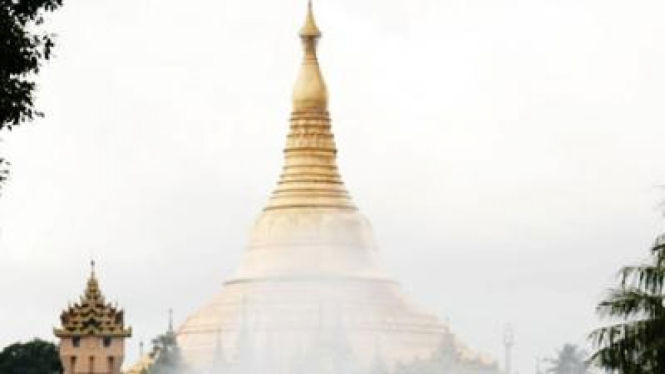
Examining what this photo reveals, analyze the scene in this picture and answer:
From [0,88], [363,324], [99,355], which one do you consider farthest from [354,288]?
[0,88]

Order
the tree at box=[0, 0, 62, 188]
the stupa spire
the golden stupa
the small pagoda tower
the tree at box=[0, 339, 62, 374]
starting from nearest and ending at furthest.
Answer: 1. the tree at box=[0, 0, 62, 188]
2. the small pagoda tower
3. the golden stupa
4. the stupa spire
5. the tree at box=[0, 339, 62, 374]

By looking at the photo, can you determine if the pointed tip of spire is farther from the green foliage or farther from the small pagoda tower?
the green foliage

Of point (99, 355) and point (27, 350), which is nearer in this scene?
point (99, 355)

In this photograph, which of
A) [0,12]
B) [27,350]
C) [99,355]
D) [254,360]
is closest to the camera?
[0,12]

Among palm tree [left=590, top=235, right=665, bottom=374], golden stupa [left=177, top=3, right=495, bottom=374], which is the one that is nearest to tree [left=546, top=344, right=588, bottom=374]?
golden stupa [left=177, top=3, right=495, bottom=374]

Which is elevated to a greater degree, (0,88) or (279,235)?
(279,235)

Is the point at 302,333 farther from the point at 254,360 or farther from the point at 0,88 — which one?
the point at 0,88

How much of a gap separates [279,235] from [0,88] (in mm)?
87338

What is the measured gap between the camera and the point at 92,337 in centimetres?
10188

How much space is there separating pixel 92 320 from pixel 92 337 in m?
0.60

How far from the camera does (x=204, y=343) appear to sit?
112m

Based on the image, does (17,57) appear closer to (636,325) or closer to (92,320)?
(636,325)

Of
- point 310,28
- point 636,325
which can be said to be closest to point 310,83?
A: point 310,28

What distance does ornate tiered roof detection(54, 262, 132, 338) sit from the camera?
102062 mm
